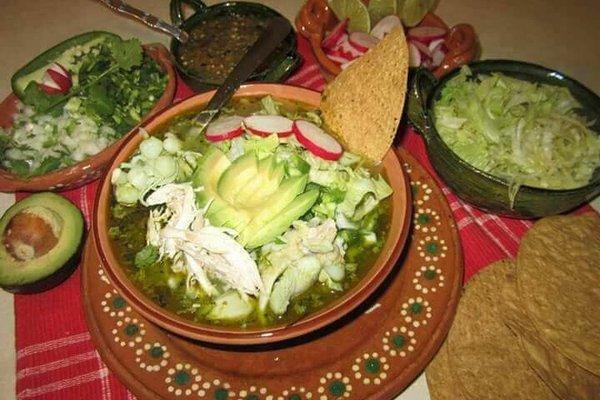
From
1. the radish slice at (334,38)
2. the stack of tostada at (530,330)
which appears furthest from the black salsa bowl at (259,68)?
the stack of tostada at (530,330)

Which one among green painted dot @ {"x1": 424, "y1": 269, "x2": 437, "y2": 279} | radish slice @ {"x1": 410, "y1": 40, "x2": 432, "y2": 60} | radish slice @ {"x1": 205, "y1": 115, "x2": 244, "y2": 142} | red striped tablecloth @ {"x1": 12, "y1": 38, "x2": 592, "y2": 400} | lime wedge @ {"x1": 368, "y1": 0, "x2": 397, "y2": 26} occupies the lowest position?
red striped tablecloth @ {"x1": 12, "y1": 38, "x2": 592, "y2": 400}

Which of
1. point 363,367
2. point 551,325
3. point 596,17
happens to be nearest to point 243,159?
point 363,367

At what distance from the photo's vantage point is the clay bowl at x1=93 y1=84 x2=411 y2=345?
1264mm

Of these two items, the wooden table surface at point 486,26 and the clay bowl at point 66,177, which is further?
the wooden table surface at point 486,26

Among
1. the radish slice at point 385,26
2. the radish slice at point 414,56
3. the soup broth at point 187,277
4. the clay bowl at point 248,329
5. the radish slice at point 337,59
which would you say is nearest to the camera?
the clay bowl at point 248,329

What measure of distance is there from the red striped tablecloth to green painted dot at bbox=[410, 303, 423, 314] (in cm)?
31

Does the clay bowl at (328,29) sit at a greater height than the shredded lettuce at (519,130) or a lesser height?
greater

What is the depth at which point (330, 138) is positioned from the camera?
164 centimetres

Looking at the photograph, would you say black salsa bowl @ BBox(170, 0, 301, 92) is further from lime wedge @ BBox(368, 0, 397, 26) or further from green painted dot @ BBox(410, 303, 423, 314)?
green painted dot @ BBox(410, 303, 423, 314)

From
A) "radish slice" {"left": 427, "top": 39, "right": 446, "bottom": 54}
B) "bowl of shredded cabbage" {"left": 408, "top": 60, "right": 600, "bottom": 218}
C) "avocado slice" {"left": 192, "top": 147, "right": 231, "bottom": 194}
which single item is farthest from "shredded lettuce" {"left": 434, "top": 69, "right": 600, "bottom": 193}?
"avocado slice" {"left": 192, "top": 147, "right": 231, "bottom": 194}

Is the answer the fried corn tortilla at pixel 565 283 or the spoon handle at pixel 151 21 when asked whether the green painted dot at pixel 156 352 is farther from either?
the spoon handle at pixel 151 21

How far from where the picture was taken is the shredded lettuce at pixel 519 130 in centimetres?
181

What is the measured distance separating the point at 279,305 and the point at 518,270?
0.91 m

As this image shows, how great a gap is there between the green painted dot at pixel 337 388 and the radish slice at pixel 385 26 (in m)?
1.69
